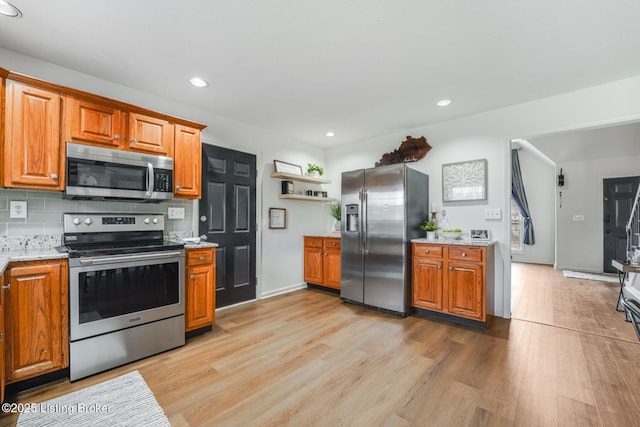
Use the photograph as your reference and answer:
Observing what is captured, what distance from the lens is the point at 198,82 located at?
276 cm

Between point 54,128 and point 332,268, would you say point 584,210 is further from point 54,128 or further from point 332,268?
point 54,128

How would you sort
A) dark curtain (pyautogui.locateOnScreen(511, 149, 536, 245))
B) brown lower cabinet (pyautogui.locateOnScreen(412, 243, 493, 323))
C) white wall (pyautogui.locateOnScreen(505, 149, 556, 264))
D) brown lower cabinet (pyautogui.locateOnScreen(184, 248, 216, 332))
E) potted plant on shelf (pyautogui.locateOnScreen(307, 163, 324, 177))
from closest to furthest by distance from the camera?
1. brown lower cabinet (pyautogui.locateOnScreen(184, 248, 216, 332))
2. brown lower cabinet (pyautogui.locateOnScreen(412, 243, 493, 323))
3. potted plant on shelf (pyautogui.locateOnScreen(307, 163, 324, 177))
4. white wall (pyautogui.locateOnScreen(505, 149, 556, 264))
5. dark curtain (pyautogui.locateOnScreen(511, 149, 536, 245))

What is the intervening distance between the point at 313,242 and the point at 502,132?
301 centimetres

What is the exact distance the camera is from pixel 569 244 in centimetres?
634

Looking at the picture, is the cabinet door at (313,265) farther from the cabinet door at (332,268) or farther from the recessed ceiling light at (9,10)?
the recessed ceiling light at (9,10)

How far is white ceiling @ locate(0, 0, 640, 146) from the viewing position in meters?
1.79

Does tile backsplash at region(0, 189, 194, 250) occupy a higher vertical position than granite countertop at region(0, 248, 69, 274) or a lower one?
higher

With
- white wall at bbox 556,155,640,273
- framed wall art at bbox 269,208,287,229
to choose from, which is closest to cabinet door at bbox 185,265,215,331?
framed wall art at bbox 269,208,287,229

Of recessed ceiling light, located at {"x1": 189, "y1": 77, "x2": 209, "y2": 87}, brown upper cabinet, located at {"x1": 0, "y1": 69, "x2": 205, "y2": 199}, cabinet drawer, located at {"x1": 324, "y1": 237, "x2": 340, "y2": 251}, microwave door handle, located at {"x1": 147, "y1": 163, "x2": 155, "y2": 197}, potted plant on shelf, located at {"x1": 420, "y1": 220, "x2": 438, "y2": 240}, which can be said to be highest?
recessed ceiling light, located at {"x1": 189, "y1": 77, "x2": 209, "y2": 87}

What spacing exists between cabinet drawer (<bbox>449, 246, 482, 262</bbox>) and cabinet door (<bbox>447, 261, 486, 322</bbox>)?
0.19ft

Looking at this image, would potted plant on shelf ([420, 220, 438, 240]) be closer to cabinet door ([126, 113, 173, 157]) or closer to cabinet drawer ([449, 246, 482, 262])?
cabinet drawer ([449, 246, 482, 262])

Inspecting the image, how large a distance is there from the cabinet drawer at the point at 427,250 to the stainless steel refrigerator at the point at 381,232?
9cm

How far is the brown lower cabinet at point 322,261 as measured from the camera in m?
4.27

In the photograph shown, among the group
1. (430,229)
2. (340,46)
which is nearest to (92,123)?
(340,46)
